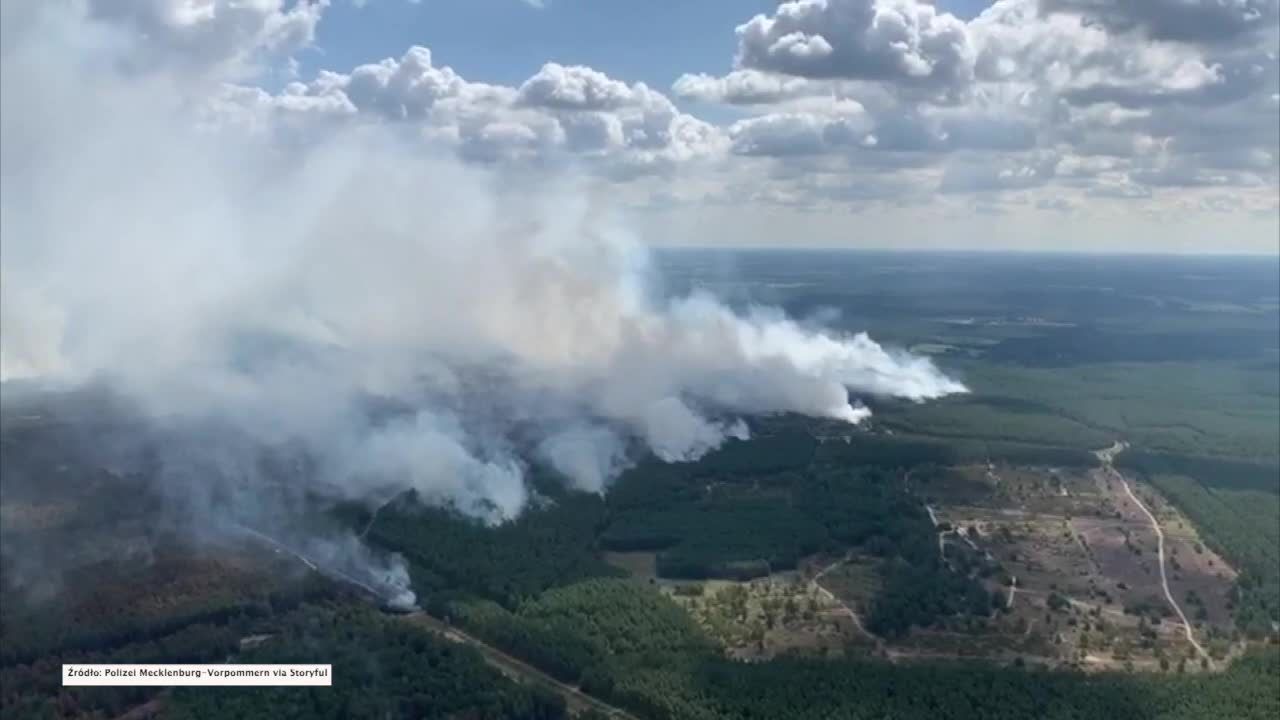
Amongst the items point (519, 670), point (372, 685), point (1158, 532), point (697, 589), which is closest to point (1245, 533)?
point (1158, 532)

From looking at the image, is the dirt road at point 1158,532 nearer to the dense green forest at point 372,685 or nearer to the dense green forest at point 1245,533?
the dense green forest at point 1245,533

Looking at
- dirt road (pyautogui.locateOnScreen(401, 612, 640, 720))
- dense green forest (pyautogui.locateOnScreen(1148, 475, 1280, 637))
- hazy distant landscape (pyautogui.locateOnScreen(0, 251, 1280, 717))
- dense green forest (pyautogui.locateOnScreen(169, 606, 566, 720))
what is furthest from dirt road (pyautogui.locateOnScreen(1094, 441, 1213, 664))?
dense green forest (pyautogui.locateOnScreen(169, 606, 566, 720))

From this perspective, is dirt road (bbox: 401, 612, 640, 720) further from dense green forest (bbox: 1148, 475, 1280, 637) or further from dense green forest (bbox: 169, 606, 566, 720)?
dense green forest (bbox: 1148, 475, 1280, 637)

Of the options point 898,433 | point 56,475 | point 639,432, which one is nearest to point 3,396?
point 56,475

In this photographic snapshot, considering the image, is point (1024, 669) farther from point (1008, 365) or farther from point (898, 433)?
point (1008, 365)

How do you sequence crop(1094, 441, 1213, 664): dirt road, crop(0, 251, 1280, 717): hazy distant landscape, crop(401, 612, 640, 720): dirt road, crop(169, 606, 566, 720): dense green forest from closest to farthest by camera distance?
crop(169, 606, 566, 720): dense green forest, crop(401, 612, 640, 720): dirt road, crop(0, 251, 1280, 717): hazy distant landscape, crop(1094, 441, 1213, 664): dirt road
